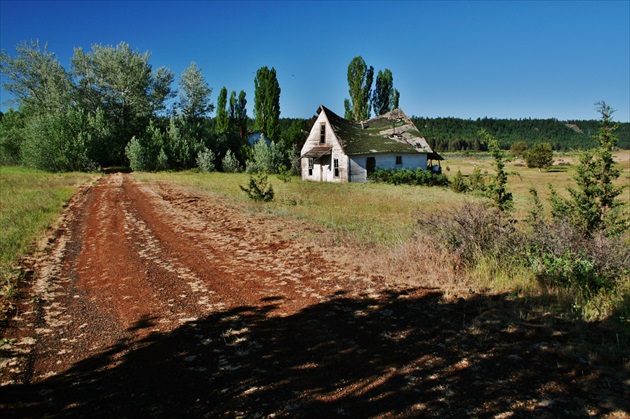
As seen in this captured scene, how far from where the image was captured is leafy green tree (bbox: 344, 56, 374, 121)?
53.8 metres

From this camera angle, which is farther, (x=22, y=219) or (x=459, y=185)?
(x=459, y=185)

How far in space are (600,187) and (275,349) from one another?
25.7 feet

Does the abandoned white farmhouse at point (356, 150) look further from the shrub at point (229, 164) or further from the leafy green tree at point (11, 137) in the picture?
the leafy green tree at point (11, 137)

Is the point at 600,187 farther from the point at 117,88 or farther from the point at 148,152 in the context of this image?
the point at 117,88

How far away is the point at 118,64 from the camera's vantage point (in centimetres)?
4303

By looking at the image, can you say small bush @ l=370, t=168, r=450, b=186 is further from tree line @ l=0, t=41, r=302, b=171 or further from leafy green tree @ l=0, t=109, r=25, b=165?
leafy green tree @ l=0, t=109, r=25, b=165

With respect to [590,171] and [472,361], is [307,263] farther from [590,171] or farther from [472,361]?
[590,171]

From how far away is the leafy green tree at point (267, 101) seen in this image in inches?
1939

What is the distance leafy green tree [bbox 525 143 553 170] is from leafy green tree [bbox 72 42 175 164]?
2017 inches

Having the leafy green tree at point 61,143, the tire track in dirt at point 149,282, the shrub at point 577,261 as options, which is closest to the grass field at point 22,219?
the tire track in dirt at point 149,282

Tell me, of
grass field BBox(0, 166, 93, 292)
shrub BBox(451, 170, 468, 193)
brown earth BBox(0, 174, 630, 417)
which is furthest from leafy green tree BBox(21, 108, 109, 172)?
brown earth BBox(0, 174, 630, 417)

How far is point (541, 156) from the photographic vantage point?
53.0 metres

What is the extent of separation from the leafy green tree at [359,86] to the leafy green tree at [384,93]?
2281mm

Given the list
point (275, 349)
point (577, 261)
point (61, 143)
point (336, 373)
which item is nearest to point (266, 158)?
point (61, 143)
